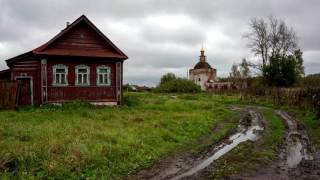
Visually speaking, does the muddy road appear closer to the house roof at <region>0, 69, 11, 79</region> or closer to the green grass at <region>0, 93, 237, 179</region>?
the green grass at <region>0, 93, 237, 179</region>

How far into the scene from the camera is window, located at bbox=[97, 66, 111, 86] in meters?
28.9

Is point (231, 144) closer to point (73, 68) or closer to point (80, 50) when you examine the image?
point (73, 68)

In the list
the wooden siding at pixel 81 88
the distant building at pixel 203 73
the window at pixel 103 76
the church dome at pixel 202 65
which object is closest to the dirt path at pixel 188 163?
the wooden siding at pixel 81 88

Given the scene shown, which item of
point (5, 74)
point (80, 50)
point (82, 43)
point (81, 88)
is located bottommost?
point (81, 88)

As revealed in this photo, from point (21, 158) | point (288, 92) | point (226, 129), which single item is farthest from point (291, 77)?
point (21, 158)

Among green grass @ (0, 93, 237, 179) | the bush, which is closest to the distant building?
the bush

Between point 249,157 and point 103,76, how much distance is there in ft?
60.3

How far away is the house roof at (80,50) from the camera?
1039 inches

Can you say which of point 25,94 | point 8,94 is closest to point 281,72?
point 25,94

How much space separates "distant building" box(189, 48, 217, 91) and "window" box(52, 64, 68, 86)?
67322mm

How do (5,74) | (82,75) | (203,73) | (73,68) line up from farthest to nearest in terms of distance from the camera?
(203,73) < (5,74) < (82,75) < (73,68)

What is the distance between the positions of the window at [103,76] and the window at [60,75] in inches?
94.8

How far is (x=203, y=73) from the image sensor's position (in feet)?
316

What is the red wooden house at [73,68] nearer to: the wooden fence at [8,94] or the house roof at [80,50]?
the house roof at [80,50]
